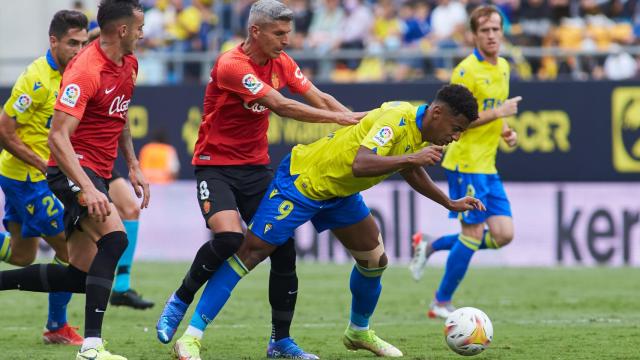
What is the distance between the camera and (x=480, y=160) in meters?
11.1

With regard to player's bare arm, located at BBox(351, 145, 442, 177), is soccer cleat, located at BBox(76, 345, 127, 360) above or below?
below

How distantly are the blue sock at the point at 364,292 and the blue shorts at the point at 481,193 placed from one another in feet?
9.57

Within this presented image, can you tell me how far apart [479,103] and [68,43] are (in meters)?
4.08

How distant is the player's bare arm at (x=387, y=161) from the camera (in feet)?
23.6

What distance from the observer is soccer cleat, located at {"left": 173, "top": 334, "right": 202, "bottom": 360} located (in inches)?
298

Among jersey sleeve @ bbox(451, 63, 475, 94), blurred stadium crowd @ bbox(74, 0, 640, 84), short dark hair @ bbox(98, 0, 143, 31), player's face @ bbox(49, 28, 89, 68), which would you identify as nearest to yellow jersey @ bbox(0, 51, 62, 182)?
player's face @ bbox(49, 28, 89, 68)

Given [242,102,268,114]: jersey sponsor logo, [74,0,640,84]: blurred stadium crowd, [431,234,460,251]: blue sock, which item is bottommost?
[431,234,460,251]: blue sock

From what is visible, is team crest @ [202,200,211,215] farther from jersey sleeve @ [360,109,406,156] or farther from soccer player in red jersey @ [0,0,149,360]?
jersey sleeve @ [360,109,406,156]

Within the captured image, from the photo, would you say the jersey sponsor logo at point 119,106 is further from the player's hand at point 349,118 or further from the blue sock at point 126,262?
the blue sock at point 126,262

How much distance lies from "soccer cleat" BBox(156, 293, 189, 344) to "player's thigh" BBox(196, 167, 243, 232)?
0.56 meters

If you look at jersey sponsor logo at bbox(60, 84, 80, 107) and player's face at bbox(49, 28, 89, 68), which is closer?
jersey sponsor logo at bbox(60, 84, 80, 107)

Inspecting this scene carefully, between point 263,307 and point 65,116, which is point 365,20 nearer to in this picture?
point 263,307

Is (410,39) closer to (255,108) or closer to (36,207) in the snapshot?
(36,207)

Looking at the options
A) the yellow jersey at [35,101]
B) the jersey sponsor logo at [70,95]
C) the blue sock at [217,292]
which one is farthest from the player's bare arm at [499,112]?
the jersey sponsor logo at [70,95]
